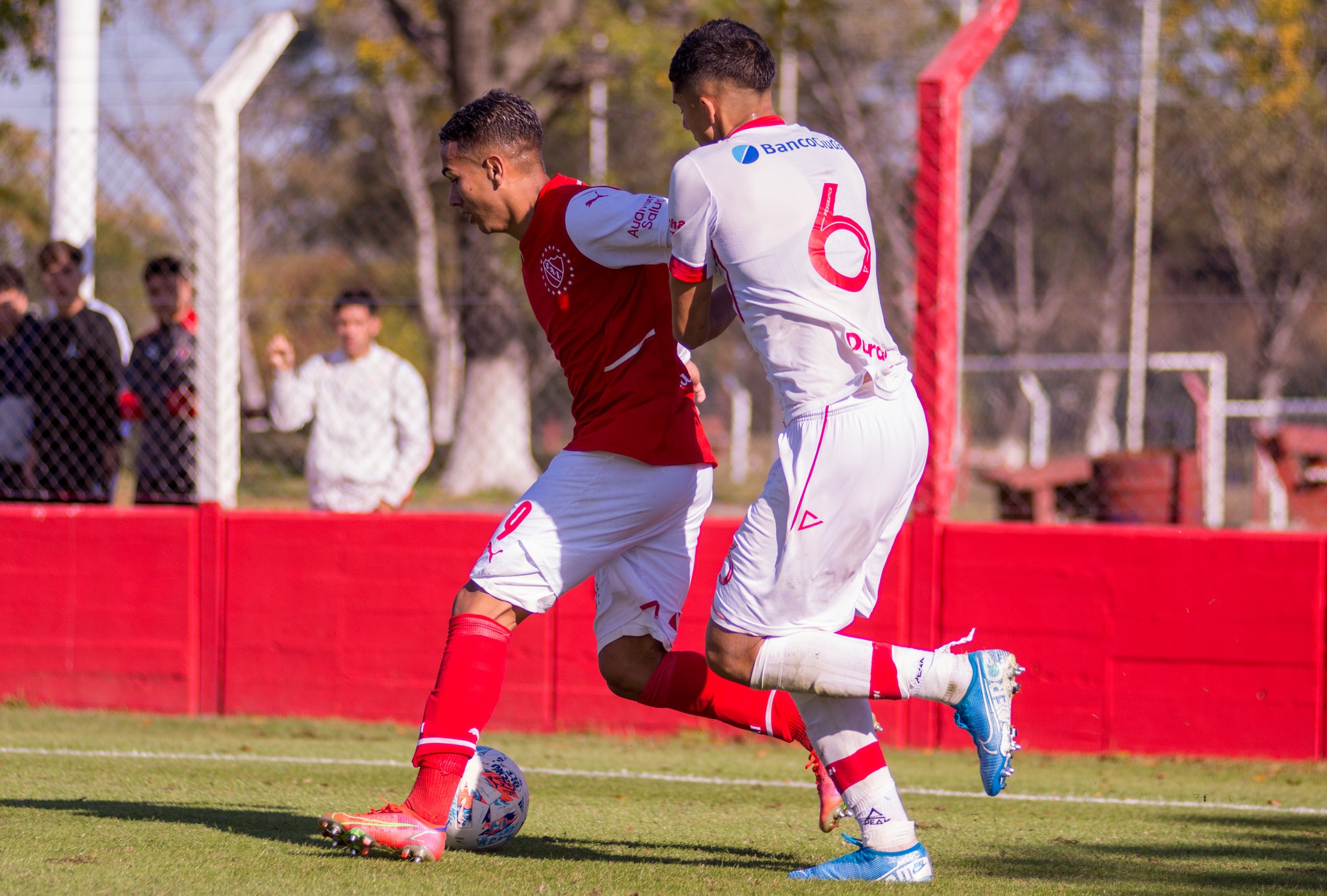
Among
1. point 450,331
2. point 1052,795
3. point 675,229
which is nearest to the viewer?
point 675,229

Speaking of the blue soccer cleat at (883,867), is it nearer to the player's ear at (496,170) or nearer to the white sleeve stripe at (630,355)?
the white sleeve stripe at (630,355)

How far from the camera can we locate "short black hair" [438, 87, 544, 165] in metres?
4.05

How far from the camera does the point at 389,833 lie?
3770 millimetres

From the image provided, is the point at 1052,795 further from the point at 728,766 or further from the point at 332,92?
the point at 332,92

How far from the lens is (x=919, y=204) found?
21.9 ft

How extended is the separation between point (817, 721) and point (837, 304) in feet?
3.56

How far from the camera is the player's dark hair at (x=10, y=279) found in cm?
785

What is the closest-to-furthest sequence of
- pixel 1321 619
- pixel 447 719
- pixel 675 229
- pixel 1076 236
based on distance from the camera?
pixel 675 229 → pixel 447 719 → pixel 1321 619 → pixel 1076 236

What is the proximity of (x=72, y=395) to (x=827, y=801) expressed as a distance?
5070 mm

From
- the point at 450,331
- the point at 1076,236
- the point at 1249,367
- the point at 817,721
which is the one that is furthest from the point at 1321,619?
the point at 1076,236

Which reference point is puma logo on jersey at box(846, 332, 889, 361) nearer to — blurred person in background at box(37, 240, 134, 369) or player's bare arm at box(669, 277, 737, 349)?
player's bare arm at box(669, 277, 737, 349)

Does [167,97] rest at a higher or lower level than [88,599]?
higher

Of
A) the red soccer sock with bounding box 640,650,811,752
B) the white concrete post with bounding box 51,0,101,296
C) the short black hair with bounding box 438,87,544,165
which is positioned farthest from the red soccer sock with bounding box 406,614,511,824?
the white concrete post with bounding box 51,0,101,296

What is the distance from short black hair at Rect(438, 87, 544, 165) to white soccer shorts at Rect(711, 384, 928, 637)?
1160 mm
